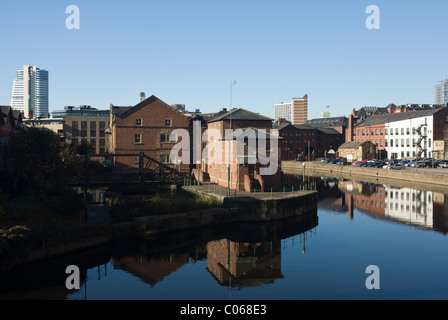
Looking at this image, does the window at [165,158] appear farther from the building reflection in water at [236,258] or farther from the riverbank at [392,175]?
the riverbank at [392,175]

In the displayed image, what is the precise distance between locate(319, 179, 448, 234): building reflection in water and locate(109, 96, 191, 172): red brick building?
838 inches

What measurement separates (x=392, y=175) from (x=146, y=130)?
4022 centimetres

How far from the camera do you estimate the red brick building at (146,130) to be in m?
52.9

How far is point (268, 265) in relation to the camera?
24.4 metres

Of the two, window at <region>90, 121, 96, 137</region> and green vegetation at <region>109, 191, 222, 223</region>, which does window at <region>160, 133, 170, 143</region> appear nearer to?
green vegetation at <region>109, 191, 222, 223</region>

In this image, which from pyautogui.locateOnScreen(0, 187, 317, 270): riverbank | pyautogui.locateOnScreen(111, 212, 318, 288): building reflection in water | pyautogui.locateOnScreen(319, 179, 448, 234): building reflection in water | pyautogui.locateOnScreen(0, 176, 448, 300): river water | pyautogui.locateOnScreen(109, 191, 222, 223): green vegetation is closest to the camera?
pyautogui.locateOnScreen(0, 176, 448, 300): river water

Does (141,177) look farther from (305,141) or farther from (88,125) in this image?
(305,141)

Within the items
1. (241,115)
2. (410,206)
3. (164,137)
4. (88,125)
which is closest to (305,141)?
(88,125)

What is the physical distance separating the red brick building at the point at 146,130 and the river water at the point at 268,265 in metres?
24.3

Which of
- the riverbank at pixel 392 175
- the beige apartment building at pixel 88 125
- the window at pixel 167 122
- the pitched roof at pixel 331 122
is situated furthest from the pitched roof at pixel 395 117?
the beige apartment building at pixel 88 125

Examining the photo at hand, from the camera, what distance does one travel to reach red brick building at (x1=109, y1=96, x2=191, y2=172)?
52875 mm

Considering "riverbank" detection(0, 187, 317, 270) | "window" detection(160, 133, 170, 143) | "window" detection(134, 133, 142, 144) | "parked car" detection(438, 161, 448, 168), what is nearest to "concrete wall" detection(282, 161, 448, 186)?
"parked car" detection(438, 161, 448, 168)

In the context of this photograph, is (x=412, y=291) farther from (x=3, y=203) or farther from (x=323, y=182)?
(x=323, y=182)
